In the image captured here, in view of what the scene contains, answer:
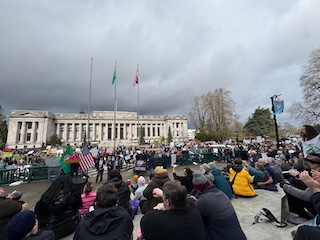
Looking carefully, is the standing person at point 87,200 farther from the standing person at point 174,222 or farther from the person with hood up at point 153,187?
the standing person at point 174,222

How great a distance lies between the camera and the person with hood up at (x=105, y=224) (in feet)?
5.50

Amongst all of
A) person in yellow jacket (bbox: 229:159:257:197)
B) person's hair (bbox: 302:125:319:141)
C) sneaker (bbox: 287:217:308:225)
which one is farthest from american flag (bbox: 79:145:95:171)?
person's hair (bbox: 302:125:319:141)

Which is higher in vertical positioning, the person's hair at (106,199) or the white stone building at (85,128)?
the white stone building at (85,128)

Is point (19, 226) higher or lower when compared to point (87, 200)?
higher

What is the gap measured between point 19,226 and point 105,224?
39.5 inches

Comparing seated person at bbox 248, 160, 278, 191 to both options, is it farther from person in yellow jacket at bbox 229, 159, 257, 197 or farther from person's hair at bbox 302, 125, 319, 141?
person's hair at bbox 302, 125, 319, 141

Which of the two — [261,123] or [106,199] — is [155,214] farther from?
[261,123]

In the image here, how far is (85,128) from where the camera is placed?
7469 cm

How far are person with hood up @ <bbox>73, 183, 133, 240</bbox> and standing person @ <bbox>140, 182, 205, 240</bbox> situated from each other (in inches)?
9.9

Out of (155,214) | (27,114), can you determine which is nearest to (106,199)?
(155,214)

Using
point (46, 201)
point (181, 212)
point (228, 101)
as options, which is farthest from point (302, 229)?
point (228, 101)

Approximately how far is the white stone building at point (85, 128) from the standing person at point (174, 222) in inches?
2007

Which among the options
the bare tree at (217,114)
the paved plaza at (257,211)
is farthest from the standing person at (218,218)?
the bare tree at (217,114)

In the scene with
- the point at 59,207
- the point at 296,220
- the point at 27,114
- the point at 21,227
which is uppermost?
the point at 27,114
